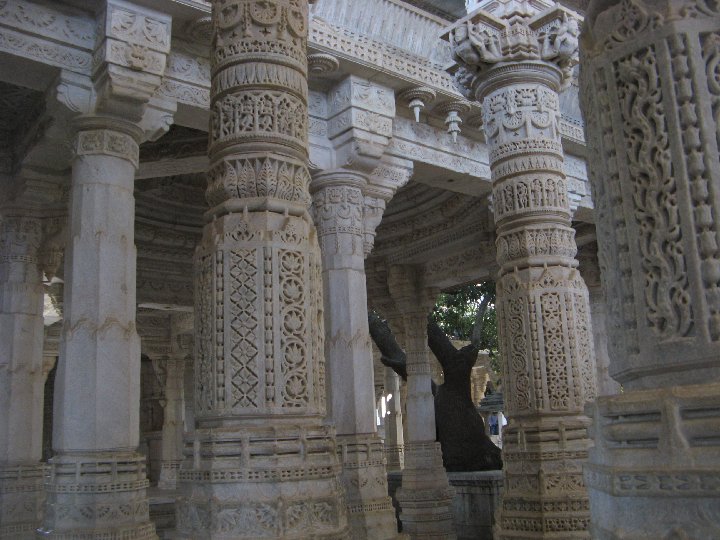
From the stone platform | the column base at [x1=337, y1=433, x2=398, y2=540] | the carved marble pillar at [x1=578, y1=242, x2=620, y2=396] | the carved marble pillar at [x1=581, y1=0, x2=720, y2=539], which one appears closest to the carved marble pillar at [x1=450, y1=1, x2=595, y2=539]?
the column base at [x1=337, y1=433, x2=398, y2=540]

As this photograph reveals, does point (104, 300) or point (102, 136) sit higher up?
point (102, 136)

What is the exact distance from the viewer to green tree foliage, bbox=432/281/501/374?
1998cm

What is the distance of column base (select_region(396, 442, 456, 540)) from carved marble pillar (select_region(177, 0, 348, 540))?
8.90m

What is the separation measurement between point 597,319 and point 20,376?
1095 cm

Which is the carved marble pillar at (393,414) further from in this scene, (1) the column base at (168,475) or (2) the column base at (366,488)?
(2) the column base at (366,488)

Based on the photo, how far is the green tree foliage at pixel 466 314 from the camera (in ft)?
65.6

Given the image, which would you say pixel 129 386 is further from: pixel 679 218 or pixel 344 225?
pixel 679 218

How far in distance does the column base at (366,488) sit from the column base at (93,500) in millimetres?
2464

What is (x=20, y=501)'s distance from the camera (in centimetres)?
829

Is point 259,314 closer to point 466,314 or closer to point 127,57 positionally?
point 127,57

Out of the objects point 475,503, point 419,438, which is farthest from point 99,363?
point 419,438

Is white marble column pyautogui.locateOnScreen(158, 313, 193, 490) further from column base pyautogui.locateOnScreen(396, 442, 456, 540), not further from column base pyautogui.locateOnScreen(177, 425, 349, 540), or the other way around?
column base pyautogui.locateOnScreen(177, 425, 349, 540)

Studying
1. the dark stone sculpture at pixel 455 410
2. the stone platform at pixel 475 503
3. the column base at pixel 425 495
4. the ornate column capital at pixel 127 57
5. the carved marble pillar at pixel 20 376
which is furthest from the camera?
the dark stone sculpture at pixel 455 410

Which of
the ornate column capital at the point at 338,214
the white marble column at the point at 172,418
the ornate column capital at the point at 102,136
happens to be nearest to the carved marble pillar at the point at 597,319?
the ornate column capital at the point at 338,214
